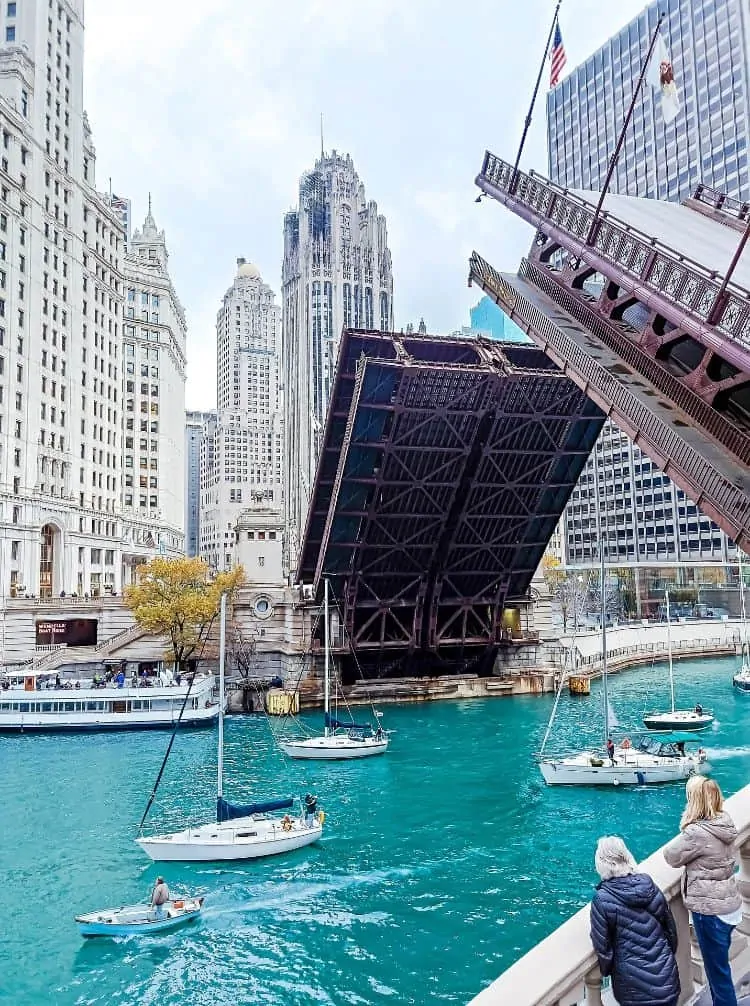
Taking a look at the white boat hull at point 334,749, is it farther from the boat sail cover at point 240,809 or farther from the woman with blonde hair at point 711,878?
the woman with blonde hair at point 711,878

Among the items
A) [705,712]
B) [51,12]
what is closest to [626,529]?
[705,712]

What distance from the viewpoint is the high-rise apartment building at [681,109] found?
11031 centimetres

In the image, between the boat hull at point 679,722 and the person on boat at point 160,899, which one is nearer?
the person on boat at point 160,899

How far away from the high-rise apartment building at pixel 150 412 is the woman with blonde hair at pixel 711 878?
83.0m

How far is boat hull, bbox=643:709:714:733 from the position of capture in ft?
136

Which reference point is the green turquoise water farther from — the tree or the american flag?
the american flag

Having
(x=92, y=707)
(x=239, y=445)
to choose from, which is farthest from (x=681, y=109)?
(x=92, y=707)

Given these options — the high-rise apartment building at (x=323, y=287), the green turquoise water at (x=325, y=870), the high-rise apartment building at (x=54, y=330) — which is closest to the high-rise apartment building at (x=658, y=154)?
the high-rise apartment building at (x=323, y=287)

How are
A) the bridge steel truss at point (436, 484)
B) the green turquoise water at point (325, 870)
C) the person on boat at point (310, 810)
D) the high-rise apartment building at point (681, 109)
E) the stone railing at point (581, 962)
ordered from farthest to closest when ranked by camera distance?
the high-rise apartment building at point (681, 109), the bridge steel truss at point (436, 484), the person on boat at point (310, 810), the green turquoise water at point (325, 870), the stone railing at point (581, 962)

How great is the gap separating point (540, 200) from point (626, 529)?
106949 mm

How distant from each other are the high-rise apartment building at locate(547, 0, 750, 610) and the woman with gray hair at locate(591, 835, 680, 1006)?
93892 mm

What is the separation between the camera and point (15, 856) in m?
23.5

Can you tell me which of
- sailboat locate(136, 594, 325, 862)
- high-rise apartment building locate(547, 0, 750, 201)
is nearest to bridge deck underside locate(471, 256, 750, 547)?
sailboat locate(136, 594, 325, 862)

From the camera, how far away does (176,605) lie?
169ft
